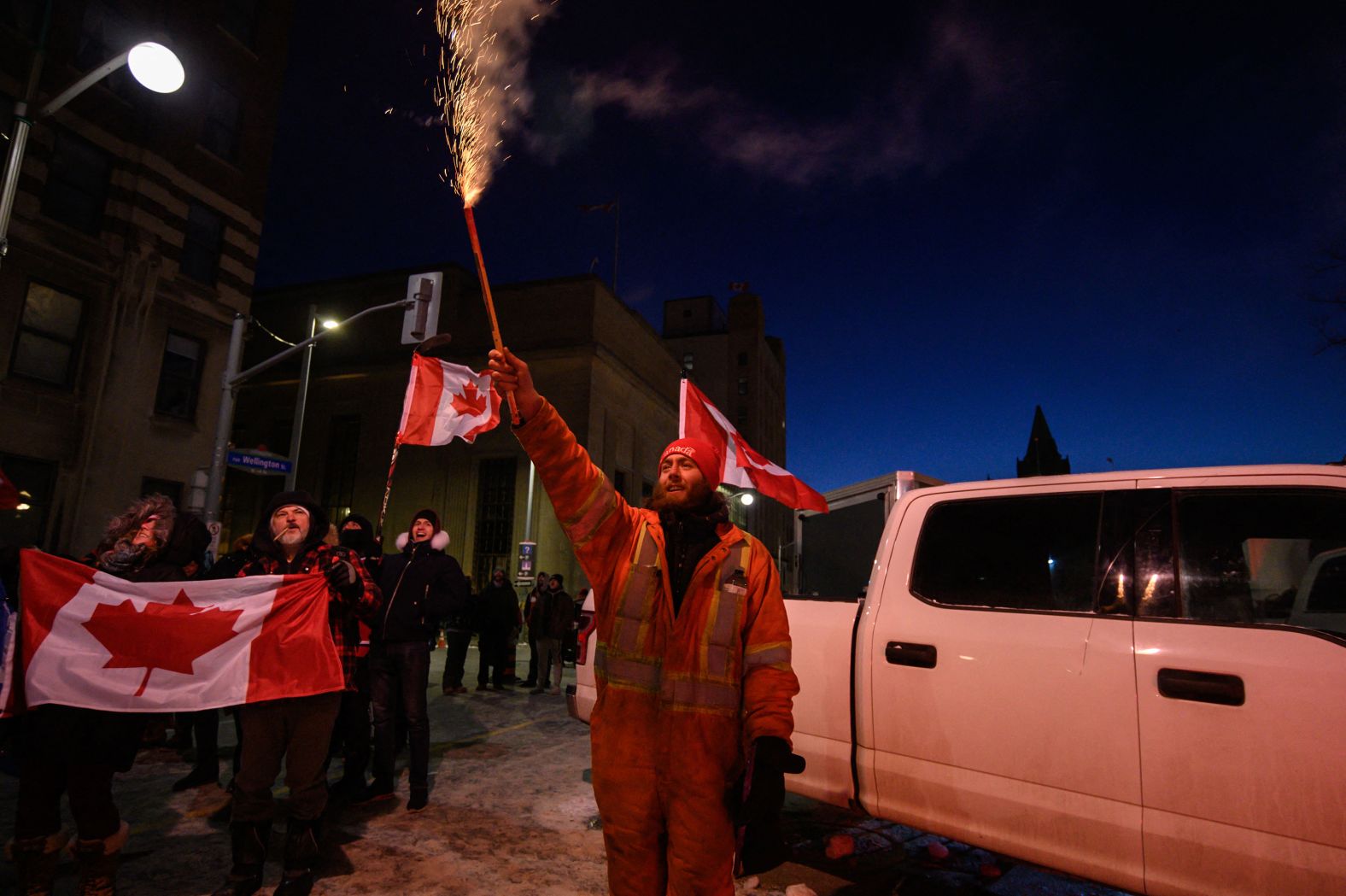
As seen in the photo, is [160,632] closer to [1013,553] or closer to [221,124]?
[1013,553]

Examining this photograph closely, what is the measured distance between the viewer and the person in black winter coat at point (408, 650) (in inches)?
199

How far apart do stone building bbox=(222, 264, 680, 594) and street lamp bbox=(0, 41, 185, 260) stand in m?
16.5

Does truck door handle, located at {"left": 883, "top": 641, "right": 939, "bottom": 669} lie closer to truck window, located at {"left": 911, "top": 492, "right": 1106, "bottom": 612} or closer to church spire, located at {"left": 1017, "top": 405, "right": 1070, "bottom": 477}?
truck window, located at {"left": 911, "top": 492, "right": 1106, "bottom": 612}

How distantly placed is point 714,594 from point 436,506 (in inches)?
988

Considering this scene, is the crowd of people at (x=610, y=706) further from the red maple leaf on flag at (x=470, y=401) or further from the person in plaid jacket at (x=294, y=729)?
the red maple leaf on flag at (x=470, y=401)

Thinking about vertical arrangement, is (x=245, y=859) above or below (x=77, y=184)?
below

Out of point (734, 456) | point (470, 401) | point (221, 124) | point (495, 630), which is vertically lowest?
point (495, 630)

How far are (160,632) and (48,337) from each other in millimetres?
15477

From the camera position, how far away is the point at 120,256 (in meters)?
15.9

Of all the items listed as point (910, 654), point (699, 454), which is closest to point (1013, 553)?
point (910, 654)

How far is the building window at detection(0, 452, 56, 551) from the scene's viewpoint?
13.7 metres

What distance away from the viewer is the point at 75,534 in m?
14.7

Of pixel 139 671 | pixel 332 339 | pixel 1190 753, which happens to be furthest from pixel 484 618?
pixel 332 339

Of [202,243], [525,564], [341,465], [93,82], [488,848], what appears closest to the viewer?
[488,848]
